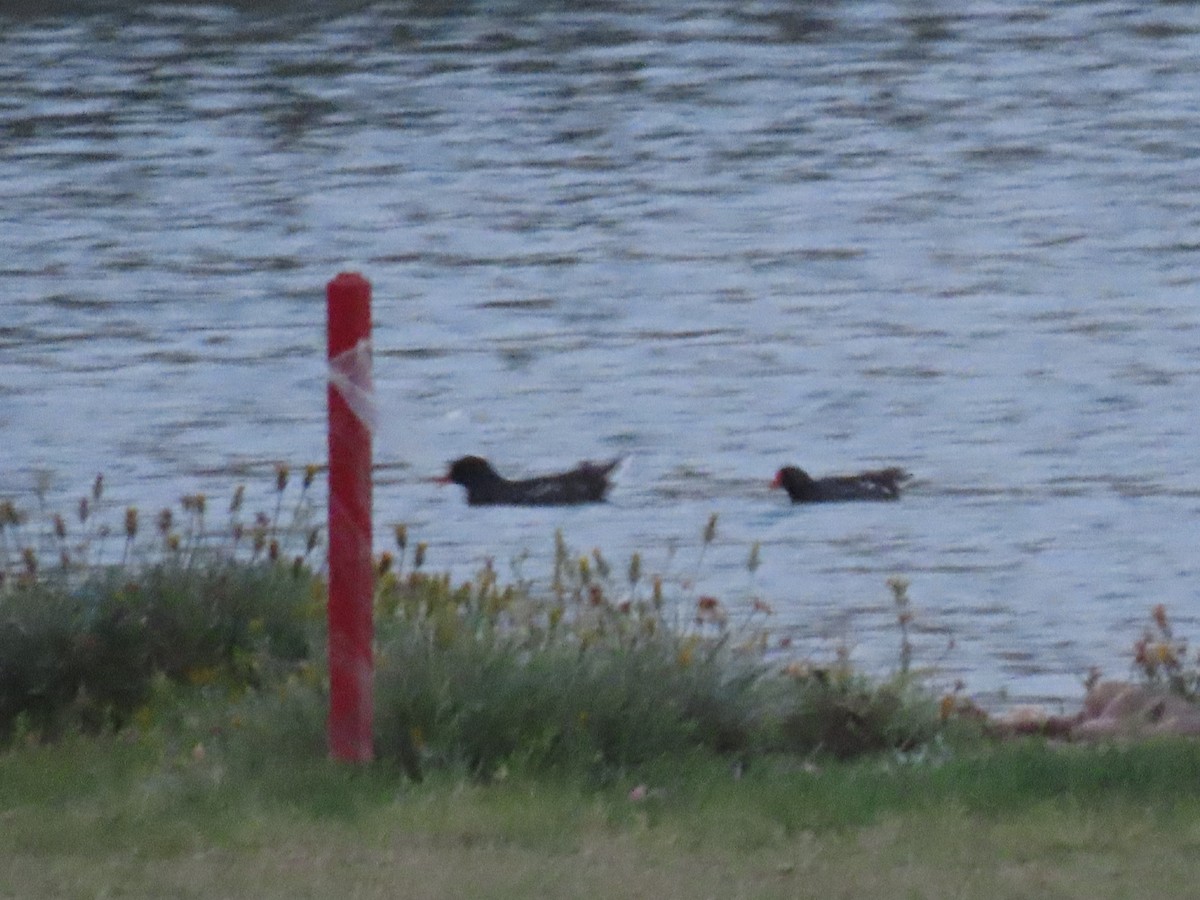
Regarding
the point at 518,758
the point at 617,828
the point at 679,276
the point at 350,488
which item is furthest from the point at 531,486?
the point at 679,276

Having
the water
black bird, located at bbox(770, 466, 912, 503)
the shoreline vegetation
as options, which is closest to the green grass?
the shoreline vegetation

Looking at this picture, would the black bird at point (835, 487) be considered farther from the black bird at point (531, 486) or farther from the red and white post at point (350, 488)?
the red and white post at point (350, 488)

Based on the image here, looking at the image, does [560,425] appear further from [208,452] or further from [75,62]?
[75,62]

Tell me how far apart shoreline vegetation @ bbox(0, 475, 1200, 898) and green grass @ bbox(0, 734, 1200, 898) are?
0.01 metres

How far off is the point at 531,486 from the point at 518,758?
7305 mm

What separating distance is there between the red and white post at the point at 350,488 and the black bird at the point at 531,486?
7.17 meters

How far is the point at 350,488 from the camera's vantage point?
7.30 metres

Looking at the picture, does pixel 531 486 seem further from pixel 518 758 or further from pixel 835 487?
pixel 518 758

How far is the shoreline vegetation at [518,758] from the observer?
648 cm

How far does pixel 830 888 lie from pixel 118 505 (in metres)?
8.81

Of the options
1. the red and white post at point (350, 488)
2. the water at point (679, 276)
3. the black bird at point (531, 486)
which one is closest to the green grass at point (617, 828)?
the red and white post at point (350, 488)

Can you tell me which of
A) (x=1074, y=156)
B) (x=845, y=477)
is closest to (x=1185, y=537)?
(x=845, y=477)

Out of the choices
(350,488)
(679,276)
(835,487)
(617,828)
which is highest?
(679,276)

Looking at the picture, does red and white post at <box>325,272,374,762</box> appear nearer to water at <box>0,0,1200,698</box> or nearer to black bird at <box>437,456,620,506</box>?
water at <box>0,0,1200,698</box>
